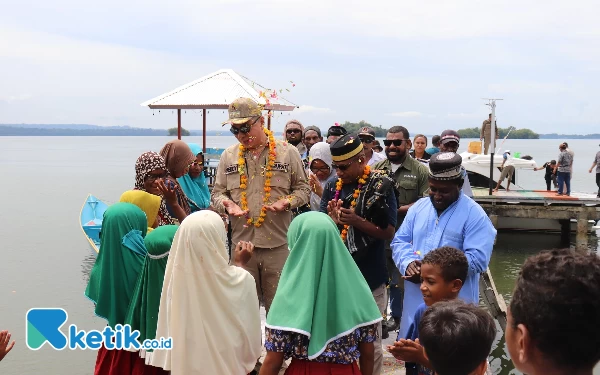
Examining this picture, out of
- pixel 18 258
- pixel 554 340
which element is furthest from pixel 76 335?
pixel 18 258

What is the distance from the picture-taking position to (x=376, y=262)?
4480mm

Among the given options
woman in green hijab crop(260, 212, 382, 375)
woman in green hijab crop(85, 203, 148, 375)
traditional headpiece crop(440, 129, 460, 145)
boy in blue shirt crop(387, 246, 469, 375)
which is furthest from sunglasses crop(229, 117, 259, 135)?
traditional headpiece crop(440, 129, 460, 145)

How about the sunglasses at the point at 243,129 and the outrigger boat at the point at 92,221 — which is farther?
the outrigger boat at the point at 92,221

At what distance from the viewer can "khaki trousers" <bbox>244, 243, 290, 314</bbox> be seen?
511 cm

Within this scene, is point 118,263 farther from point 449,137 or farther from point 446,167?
point 449,137

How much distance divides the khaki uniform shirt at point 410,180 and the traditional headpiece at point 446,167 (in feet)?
6.67

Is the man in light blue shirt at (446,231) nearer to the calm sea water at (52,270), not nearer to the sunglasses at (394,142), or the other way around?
the sunglasses at (394,142)

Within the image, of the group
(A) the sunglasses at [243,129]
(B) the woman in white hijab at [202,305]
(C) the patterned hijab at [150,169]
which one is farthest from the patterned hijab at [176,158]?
(B) the woman in white hijab at [202,305]

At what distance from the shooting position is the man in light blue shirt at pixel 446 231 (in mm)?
3850

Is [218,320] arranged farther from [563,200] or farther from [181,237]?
[563,200]

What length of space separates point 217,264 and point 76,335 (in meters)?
1.77

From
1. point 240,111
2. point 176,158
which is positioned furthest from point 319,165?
point 176,158

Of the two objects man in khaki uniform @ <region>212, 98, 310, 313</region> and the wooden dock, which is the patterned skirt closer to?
man in khaki uniform @ <region>212, 98, 310, 313</region>

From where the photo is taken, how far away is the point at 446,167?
3971 millimetres
